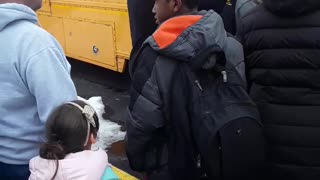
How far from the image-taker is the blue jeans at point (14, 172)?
2244mm

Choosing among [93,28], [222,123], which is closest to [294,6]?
[222,123]

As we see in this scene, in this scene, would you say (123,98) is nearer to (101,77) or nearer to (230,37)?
(101,77)

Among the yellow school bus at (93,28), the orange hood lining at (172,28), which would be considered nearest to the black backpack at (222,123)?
the orange hood lining at (172,28)

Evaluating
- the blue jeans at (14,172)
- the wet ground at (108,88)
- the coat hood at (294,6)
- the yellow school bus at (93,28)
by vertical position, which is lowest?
the wet ground at (108,88)

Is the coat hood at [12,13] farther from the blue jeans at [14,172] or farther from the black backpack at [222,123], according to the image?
the black backpack at [222,123]

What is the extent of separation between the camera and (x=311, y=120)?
7.98ft

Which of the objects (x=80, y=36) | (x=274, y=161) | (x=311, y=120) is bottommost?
(x=80, y=36)

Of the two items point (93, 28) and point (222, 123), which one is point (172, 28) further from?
point (93, 28)

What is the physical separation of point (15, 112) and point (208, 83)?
2.84 feet

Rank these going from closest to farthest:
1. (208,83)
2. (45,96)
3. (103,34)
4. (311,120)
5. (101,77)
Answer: (45,96) → (208,83) → (311,120) → (103,34) → (101,77)

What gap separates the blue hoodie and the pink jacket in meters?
0.19

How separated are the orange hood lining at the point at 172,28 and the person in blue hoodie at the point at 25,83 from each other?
45 centimetres

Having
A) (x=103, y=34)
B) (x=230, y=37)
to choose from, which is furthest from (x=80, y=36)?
(x=230, y=37)

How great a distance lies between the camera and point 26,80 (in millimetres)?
2094
